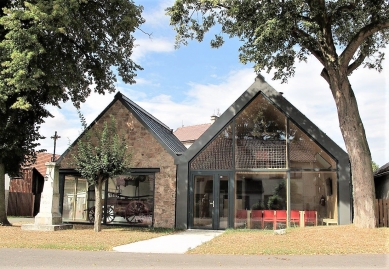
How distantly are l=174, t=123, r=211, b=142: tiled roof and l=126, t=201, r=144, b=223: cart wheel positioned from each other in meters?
29.2

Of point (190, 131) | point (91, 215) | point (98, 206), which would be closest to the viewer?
point (98, 206)

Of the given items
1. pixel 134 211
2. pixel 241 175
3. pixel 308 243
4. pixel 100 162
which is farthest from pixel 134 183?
pixel 308 243

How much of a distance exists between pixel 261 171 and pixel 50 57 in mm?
10403

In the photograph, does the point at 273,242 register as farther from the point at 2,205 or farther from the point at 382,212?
the point at 2,205

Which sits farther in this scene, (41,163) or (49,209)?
(41,163)

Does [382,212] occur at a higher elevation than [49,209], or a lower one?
higher

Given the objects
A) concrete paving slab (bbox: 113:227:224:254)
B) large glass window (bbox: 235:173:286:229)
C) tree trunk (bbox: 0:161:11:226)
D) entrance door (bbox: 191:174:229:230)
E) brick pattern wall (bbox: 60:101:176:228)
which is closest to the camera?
concrete paving slab (bbox: 113:227:224:254)

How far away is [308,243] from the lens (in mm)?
10711

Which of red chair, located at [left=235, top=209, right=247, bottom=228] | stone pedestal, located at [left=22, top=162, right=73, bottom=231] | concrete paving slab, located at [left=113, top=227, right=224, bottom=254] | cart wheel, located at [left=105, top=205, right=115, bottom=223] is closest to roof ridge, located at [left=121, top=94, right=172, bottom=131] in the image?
stone pedestal, located at [left=22, top=162, right=73, bottom=231]

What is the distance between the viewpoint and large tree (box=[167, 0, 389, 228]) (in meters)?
12.5

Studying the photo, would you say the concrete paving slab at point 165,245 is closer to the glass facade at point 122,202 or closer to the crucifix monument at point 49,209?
the glass facade at point 122,202

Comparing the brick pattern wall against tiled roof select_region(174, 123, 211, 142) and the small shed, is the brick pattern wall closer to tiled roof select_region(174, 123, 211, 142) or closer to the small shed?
the small shed

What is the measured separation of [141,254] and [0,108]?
31.5 feet

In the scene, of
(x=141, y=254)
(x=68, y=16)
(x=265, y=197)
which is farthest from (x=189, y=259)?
(x=68, y=16)
